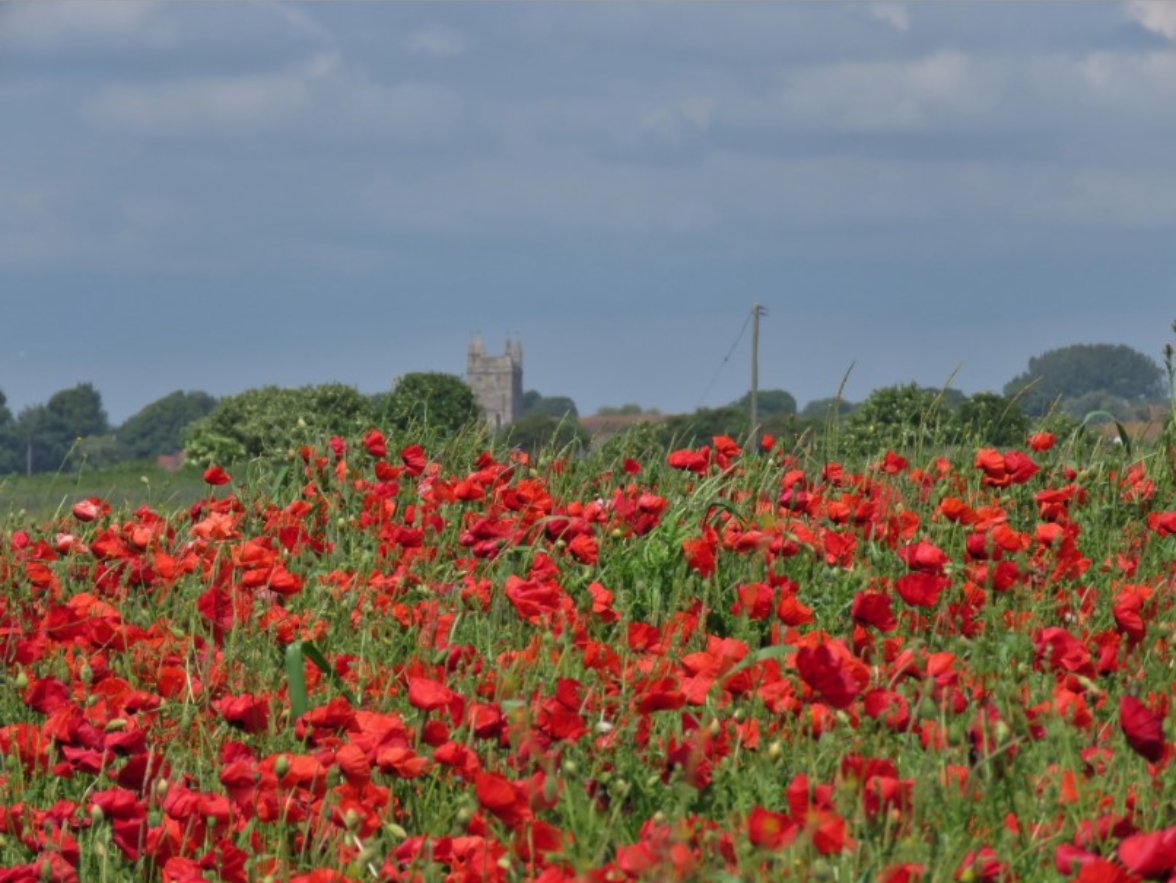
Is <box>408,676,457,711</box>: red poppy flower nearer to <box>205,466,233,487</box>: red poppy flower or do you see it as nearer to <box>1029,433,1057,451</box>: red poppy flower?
<box>205,466,233,487</box>: red poppy flower

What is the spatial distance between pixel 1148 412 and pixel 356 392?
1012 inches

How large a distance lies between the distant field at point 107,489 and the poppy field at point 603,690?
1.09 m

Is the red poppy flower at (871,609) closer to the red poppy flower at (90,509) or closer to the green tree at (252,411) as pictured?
the red poppy flower at (90,509)

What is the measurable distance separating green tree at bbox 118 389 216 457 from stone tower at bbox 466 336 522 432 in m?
31.6

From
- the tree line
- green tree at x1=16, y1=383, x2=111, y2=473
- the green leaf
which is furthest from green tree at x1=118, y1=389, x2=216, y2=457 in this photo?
the green leaf

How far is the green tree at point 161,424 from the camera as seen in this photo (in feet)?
597

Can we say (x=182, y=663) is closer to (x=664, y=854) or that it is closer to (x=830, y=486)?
(x=664, y=854)

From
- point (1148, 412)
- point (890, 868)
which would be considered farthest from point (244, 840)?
point (1148, 412)

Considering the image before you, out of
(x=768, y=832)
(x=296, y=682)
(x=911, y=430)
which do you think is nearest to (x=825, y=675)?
(x=768, y=832)

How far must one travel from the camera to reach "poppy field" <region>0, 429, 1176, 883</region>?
2.76 meters

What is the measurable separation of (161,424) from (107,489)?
163 metres

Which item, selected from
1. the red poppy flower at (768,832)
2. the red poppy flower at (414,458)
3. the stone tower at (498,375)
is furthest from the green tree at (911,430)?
the stone tower at (498,375)

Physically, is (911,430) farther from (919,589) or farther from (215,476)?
(919,589)

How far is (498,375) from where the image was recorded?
7052 inches
